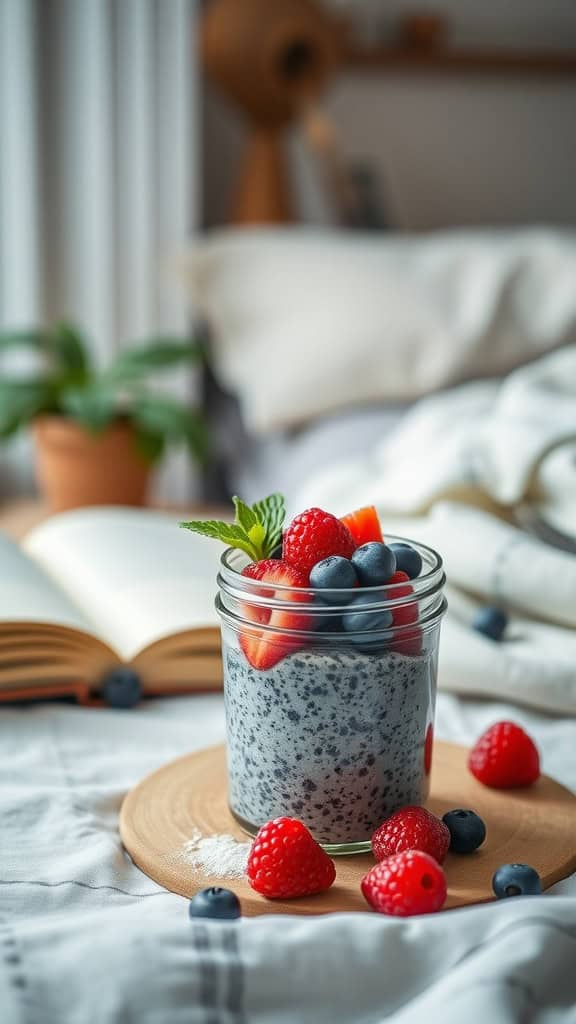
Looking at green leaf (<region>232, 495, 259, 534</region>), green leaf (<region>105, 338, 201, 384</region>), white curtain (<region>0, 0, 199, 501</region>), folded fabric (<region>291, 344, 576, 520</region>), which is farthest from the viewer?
white curtain (<region>0, 0, 199, 501</region>)

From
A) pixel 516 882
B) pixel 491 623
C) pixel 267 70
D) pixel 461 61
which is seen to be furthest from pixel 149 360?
pixel 516 882

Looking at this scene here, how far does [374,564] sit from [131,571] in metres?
0.54

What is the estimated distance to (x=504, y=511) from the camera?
1240 millimetres

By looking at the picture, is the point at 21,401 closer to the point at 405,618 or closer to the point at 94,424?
the point at 94,424

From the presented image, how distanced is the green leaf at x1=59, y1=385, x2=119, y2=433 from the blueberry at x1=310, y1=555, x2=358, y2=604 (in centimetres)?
114

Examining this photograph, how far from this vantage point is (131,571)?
119 cm

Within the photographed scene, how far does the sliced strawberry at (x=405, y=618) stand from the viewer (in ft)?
2.31

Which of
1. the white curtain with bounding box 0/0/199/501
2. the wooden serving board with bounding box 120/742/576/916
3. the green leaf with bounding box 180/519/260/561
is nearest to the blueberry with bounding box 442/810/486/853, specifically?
the wooden serving board with bounding box 120/742/576/916

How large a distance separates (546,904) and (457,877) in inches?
3.8

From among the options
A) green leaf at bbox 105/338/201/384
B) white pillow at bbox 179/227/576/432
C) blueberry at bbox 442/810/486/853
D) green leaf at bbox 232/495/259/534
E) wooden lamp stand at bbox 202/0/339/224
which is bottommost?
blueberry at bbox 442/810/486/853

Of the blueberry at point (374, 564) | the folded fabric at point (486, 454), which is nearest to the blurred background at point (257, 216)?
the folded fabric at point (486, 454)

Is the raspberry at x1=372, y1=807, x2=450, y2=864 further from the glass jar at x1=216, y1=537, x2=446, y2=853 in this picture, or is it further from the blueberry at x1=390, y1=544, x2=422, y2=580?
the blueberry at x1=390, y1=544, x2=422, y2=580

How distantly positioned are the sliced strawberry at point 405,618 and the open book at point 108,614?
0.33 m

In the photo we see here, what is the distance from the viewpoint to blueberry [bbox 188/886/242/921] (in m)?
0.62
